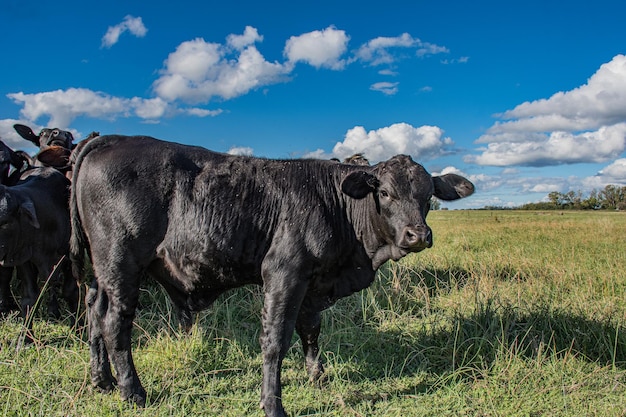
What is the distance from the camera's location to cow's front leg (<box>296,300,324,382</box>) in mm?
5719

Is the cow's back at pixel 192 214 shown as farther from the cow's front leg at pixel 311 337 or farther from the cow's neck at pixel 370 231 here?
the cow's front leg at pixel 311 337

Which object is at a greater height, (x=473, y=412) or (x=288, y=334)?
(x=288, y=334)

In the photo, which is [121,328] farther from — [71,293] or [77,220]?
[71,293]

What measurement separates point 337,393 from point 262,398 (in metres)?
0.91

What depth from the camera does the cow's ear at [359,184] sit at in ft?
16.3

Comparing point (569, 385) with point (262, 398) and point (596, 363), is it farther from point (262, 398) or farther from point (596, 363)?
point (262, 398)

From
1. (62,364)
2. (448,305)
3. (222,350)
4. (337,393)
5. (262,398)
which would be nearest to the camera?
(262,398)

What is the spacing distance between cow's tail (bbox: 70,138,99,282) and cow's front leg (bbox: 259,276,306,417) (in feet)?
7.56

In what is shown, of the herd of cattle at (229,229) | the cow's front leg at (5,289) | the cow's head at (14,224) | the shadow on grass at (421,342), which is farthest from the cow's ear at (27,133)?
the herd of cattle at (229,229)

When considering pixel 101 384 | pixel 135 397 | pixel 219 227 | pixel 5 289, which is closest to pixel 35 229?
pixel 5 289

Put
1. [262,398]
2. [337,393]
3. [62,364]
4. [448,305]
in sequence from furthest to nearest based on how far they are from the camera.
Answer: [448,305]
[62,364]
[337,393]
[262,398]

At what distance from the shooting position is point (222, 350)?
6.45 m

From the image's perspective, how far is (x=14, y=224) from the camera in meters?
6.51

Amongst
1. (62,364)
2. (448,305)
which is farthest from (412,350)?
(62,364)
